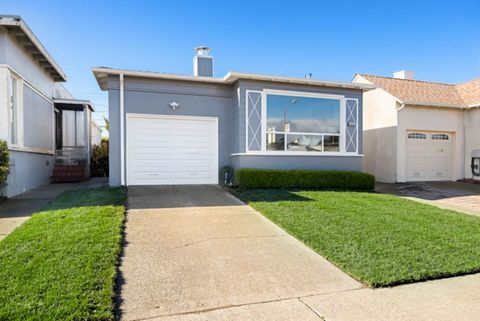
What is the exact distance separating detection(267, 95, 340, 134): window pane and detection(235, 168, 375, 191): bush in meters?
Answer: 1.52

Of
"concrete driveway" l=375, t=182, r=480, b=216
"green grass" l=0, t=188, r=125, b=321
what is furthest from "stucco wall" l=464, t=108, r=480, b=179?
"green grass" l=0, t=188, r=125, b=321

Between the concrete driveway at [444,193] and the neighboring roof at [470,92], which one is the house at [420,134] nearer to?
the neighboring roof at [470,92]

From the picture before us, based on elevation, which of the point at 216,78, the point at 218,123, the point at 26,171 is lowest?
the point at 26,171

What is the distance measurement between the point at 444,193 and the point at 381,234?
6764 millimetres

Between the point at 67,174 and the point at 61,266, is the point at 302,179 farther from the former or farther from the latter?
the point at 67,174

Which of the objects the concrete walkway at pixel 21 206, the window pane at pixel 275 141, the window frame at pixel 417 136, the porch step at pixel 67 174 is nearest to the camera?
the concrete walkway at pixel 21 206

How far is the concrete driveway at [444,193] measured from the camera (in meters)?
7.84

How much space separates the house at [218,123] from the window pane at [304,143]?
3cm

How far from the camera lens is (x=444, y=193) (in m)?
9.86

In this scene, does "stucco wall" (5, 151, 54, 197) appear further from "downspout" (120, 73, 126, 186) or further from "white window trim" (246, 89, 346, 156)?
"white window trim" (246, 89, 346, 156)

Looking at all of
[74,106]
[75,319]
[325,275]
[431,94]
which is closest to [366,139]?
[431,94]

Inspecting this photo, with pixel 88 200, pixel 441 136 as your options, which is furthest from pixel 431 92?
pixel 88 200

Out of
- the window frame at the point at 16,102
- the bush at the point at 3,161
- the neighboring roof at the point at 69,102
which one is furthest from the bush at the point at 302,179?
the neighboring roof at the point at 69,102

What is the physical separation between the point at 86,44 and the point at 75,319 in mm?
17601
